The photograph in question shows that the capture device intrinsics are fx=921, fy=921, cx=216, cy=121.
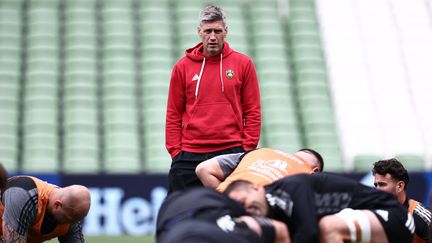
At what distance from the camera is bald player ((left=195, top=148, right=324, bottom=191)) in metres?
6.05

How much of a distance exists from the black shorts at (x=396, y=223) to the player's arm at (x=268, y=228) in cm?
79

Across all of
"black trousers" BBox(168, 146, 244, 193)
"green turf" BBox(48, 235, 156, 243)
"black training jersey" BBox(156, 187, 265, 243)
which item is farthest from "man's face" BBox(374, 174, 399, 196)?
"green turf" BBox(48, 235, 156, 243)

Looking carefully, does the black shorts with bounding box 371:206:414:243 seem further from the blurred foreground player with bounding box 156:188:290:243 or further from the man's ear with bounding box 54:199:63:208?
the man's ear with bounding box 54:199:63:208

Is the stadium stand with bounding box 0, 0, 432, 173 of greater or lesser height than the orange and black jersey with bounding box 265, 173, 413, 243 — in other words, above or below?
above

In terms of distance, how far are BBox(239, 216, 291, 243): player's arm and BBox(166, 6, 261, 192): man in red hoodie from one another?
1.55 metres

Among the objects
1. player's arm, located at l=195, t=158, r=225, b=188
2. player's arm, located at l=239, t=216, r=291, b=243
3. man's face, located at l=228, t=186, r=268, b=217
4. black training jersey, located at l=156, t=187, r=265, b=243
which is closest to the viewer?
black training jersey, located at l=156, t=187, r=265, b=243

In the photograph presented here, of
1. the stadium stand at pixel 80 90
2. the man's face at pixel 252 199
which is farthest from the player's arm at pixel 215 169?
the stadium stand at pixel 80 90

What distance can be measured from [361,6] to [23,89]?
599cm

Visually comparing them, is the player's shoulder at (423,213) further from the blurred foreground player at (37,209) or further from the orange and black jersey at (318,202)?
the blurred foreground player at (37,209)

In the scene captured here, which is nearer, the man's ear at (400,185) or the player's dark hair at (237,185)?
the player's dark hair at (237,185)

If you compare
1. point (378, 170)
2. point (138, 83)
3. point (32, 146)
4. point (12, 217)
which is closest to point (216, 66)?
point (378, 170)

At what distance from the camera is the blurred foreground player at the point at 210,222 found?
4.77m

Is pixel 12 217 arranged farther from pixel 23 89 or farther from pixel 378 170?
pixel 23 89

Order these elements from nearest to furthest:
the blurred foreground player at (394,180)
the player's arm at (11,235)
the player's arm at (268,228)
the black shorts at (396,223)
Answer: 1. the player's arm at (268,228)
2. the black shorts at (396,223)
3. the player's arm at (11,235)
4. the blurred foreground player at (394,180)
